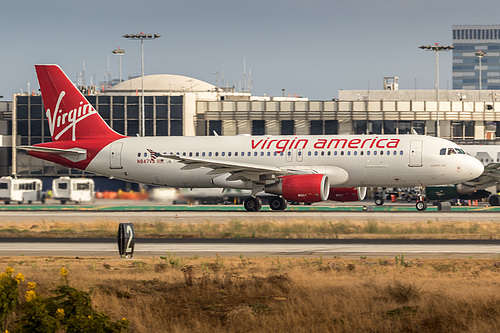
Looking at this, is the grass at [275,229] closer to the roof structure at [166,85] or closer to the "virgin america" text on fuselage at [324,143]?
the "virgin america" text on fuselage at [324,143]

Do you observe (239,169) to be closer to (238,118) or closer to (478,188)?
(478,188)

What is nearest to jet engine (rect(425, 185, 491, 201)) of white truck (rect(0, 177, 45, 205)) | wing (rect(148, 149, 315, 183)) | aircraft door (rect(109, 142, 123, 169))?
wing (rect(148, 149, 315, 183))

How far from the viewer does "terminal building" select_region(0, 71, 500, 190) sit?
Answer: 98562mm

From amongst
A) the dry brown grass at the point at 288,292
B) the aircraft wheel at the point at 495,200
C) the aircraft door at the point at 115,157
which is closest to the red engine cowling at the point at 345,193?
the aircraft wheel at the point at 495,200

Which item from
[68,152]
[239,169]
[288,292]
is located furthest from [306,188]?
[288,292]

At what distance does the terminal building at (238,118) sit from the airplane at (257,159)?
3906 cm

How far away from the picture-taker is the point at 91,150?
5447cm

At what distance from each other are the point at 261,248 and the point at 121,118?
7031cm

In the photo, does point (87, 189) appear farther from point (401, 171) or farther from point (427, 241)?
point (427, 241)

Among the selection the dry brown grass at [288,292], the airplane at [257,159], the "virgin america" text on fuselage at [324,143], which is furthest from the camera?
the "virgin america" text on fuselage at [324,143]

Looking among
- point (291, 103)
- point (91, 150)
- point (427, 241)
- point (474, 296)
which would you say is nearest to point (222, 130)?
point (291, 103)

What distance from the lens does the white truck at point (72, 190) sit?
68812mm

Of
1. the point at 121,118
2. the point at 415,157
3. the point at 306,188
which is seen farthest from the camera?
the point at 121,118

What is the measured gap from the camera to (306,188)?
157 ft
